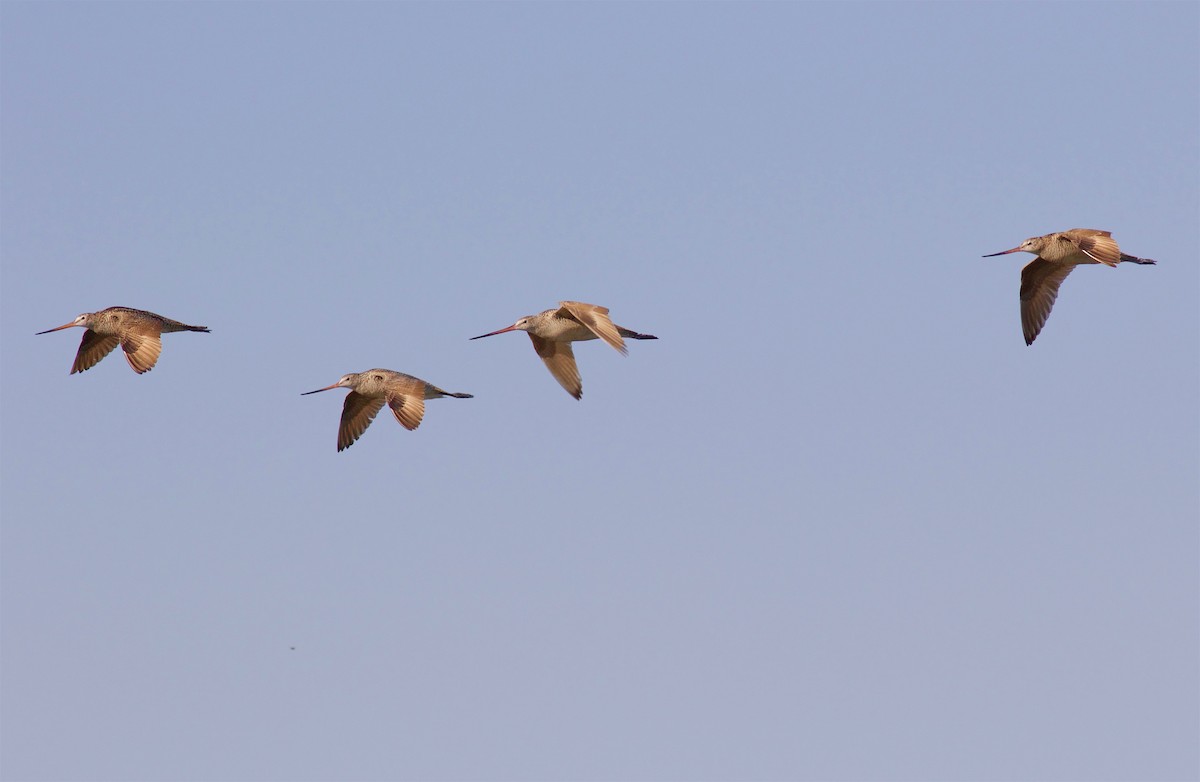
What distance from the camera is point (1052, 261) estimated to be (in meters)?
32.3

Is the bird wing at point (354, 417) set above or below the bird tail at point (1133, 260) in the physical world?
below

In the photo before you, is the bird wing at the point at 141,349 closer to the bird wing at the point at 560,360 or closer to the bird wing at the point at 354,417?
the bird wing at the point at 354,417

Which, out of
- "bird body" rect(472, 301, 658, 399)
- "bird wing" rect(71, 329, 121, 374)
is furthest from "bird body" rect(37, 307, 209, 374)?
"bird body" rect(472, 301, 658, 399)

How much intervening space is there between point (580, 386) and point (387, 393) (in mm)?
3036

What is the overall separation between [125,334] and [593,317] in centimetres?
759

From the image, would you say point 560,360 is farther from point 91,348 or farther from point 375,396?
point 91,348

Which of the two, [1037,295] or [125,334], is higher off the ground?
[1037,295]

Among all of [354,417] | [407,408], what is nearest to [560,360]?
[407,408]

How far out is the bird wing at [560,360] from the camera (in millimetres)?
32219

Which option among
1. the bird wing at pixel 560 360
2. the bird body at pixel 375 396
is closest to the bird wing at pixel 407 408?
the bird body at pixel 375 396

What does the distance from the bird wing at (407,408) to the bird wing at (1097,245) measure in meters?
10.3

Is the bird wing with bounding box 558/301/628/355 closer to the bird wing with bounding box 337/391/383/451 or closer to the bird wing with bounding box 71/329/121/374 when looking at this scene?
the bird wing with bounding box 337/391/383/451

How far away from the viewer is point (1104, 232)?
3117 centimetres

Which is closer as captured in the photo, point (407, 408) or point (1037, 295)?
point (407, 408)
